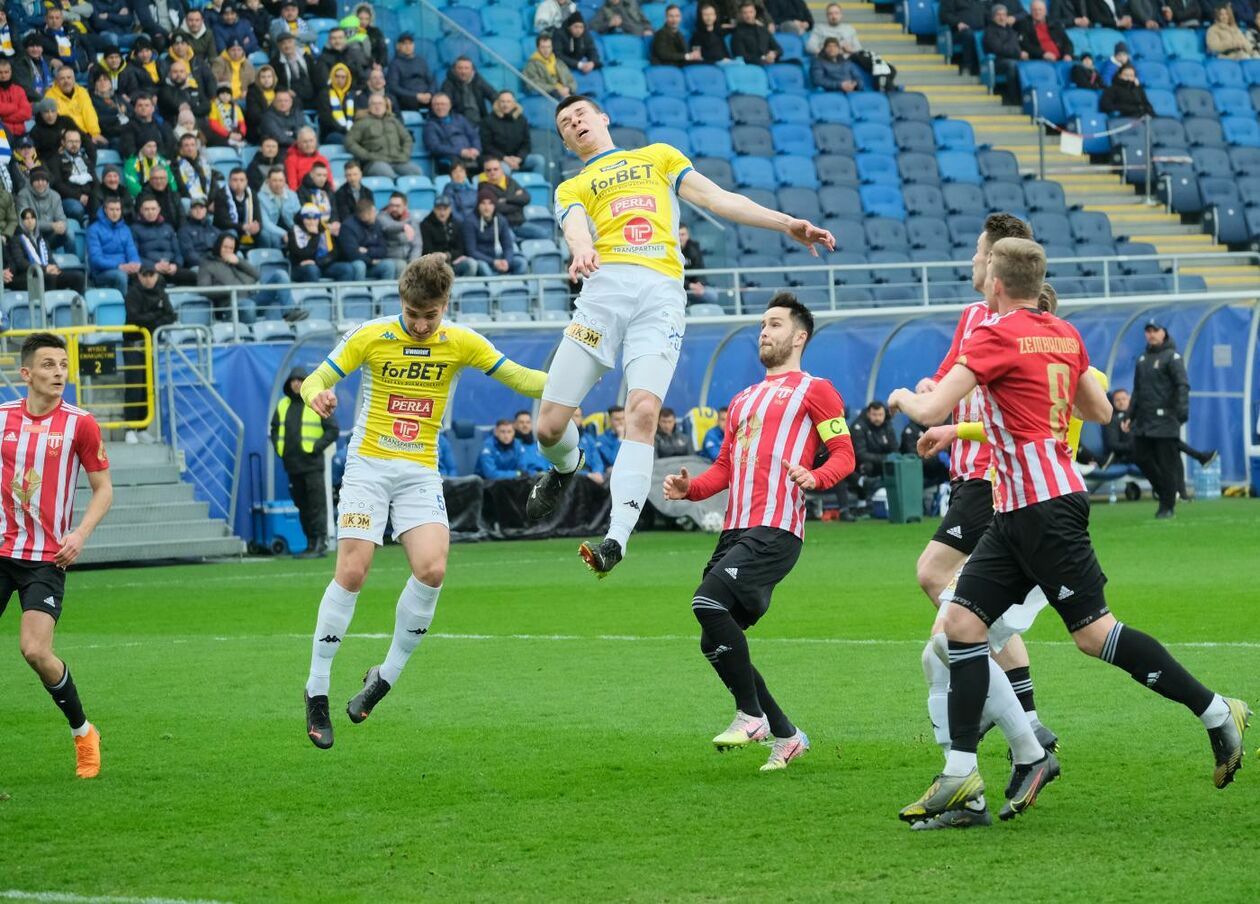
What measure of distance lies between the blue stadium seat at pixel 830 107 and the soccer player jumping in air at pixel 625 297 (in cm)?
2183

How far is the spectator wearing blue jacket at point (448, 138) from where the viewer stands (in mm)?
25875

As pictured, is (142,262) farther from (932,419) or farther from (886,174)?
(932,419)

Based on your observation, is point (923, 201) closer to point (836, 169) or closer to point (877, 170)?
point (877, 170)

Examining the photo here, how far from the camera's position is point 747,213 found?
8.88m

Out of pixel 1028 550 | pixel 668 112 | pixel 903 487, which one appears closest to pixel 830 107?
pixel 668 112

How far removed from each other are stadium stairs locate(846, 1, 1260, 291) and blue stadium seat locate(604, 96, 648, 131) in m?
6.18

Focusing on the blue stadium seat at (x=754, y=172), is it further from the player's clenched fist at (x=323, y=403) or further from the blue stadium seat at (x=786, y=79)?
the player's clenched fist at (x=323, y=403)

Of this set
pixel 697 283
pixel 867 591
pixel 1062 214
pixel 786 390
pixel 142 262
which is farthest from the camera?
pixel 1062 214

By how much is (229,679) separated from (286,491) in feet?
37.4

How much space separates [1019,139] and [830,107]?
381 centimetres

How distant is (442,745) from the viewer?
8.89 metres

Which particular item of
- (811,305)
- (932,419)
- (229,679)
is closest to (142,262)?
(811,305)

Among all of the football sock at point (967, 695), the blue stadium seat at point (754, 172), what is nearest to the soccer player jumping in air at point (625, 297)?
the football sock at point (967, 695)

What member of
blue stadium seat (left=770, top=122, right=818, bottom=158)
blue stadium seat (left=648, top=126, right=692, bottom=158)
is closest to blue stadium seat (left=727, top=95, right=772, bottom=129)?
blue stadium seat (left=770, top=122, right=818, bottom=158)
